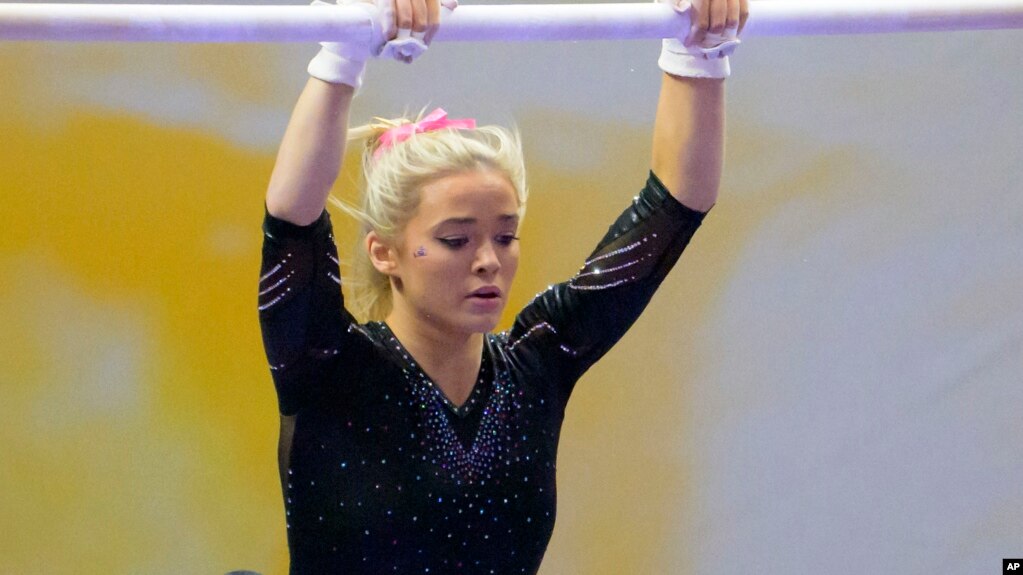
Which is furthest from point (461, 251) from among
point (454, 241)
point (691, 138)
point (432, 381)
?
point (691, 138)

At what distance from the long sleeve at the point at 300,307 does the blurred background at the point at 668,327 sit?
685mm

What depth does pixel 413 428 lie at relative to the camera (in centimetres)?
119

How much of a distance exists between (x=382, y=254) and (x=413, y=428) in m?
0.17

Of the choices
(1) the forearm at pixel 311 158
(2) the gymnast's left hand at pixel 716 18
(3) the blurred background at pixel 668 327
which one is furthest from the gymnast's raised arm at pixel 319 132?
(3) the blurred background at pixel 668 327

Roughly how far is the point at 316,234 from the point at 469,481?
0.27 m

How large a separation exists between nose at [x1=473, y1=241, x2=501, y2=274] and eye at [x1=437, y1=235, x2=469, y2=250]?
0.02 m

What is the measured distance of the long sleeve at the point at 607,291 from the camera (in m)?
1.23

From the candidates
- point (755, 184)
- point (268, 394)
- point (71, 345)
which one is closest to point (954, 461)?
point (755, 184)

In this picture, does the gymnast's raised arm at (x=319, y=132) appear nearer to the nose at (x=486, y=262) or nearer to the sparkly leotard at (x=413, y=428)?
the sparkly leotard at (x=413, y=428)

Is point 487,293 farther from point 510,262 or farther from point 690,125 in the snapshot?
point 690,125

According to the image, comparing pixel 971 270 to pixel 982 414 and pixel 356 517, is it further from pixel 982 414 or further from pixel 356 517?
pixel 356 517

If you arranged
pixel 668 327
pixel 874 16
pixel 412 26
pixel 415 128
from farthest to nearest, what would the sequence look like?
pixel 668 327 < pixel 415 128 < pixel 874 16 < pixel 412 26

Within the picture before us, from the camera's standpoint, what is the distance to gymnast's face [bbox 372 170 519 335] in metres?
1.18

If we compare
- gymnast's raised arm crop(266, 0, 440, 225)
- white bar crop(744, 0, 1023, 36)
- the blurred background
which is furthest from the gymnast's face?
the blurred background
